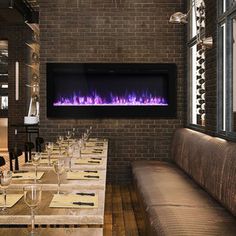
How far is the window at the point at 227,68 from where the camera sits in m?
5.01

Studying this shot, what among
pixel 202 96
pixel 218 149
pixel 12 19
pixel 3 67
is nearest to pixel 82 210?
pixel 218 149

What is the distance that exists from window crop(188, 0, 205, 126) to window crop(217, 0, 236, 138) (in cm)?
77

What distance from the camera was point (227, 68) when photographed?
16.9 ft

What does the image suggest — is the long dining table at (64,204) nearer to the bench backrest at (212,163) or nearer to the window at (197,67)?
the bench backrest at (212,163)

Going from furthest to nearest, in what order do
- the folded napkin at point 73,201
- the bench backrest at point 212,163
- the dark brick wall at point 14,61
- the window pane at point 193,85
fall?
the dark brick wall at point 14,61, the window pane at point 193,85, the bench backrest at point 212,163, the folded napkin at point 73,201

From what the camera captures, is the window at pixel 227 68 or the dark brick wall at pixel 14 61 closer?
the window at pixel 227 68

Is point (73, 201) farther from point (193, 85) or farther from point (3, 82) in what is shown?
point (3, 82)

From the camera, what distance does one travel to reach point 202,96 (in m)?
6.52

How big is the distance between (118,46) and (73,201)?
5.22 meters

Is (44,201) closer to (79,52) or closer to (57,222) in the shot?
(57,222)

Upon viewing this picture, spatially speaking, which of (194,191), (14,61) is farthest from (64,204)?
(14,61)

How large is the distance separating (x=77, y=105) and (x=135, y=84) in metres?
1.04

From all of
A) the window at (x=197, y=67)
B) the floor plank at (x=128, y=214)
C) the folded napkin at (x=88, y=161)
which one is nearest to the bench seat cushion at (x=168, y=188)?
the floor plank at (x=128, y=214)

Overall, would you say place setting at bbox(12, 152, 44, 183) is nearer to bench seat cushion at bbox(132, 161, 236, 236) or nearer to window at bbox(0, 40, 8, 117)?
bench seat cushion at bbox(132, 161, 236, 236)
